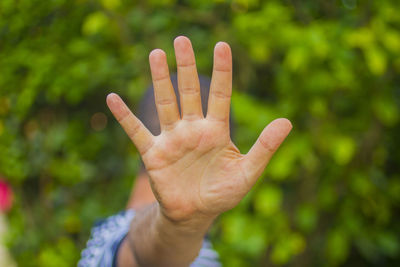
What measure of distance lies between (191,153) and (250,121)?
840 mm

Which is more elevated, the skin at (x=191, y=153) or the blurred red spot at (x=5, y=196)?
the skin at (x=191, y=153)

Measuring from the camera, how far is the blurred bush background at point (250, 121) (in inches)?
64.6

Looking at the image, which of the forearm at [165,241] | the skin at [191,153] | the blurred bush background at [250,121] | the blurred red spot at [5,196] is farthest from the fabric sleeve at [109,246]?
the blurred red spot at [5,196]

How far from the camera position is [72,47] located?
163 cm

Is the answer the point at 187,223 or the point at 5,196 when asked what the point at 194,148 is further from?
the point at 5,196

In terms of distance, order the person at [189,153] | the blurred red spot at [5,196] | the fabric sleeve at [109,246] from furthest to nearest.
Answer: the blurred red spot at [5,196]
the fabric sleeve at [109,246]
the person at [189,153]

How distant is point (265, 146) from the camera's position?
91 centimetres

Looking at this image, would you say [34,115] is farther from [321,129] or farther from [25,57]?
[321,129]

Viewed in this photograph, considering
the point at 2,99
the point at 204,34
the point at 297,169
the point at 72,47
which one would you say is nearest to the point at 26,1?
the point at 2,99

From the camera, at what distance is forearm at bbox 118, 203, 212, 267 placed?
0.92 metres

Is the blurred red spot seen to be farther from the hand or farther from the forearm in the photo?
the hand

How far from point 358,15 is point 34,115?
1.38m

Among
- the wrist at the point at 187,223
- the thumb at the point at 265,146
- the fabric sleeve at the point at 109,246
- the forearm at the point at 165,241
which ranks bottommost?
the fabric sleeve at the point at 109,246

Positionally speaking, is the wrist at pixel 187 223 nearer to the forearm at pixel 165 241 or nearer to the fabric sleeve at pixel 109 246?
the forearm at pixel 165 241
